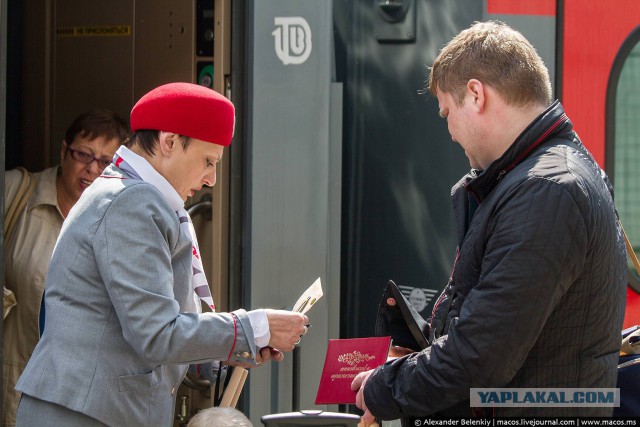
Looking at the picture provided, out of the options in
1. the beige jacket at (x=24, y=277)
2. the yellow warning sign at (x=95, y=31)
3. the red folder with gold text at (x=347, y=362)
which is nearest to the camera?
the red folder with gold text at (x=347, y=362)

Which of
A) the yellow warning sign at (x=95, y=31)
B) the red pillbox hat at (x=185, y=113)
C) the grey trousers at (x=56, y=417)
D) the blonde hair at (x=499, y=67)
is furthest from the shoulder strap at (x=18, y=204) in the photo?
the blonde hair at (x=499, y=67)

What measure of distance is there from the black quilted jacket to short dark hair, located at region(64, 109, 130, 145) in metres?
1.90

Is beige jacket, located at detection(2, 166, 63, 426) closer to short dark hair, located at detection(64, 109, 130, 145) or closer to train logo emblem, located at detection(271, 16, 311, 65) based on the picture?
short dark hair, located at detection(64, 109, 130, 145)

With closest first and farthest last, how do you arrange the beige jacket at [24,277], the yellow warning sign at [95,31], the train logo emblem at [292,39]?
1. the train logo emblem at [292,39]
2. the beige jacket at [24,277]
3. the yellow warning sign at [95,31]

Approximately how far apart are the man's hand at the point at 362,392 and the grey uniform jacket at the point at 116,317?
313mm

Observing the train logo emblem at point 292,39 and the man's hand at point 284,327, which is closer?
the man's hand at point 284,327

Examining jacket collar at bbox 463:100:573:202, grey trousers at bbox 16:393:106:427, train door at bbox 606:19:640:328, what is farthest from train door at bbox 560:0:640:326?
grey trousers at bbox 16:393:106:427

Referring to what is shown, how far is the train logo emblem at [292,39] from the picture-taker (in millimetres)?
3277

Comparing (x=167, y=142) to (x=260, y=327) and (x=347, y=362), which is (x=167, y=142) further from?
(x=347, y=362)

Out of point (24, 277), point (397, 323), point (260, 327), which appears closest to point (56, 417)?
point (260, 327)

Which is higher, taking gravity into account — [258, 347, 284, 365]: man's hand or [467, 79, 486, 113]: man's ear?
[467, 79, 486, 113]: man's ear

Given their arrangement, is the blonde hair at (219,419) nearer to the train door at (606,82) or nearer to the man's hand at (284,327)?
the man's hand at (284,327)

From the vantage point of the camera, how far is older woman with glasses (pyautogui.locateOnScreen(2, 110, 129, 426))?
3.54 m

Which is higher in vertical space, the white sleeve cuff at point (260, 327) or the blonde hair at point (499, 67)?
the blonde hair at point (499, 67)
